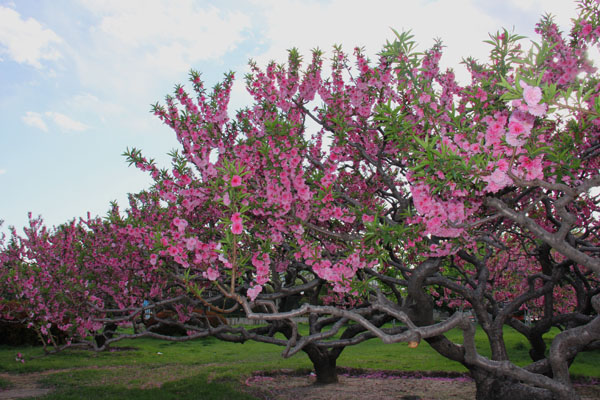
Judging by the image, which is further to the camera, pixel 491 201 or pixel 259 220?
pixel 259 220

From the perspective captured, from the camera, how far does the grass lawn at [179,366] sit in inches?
376

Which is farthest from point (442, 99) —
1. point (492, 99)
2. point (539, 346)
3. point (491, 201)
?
point (539, 346)

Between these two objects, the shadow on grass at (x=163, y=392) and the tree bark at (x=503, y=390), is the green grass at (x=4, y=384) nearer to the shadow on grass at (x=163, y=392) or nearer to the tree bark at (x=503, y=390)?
the shadow on grass at (x=163, y=392)

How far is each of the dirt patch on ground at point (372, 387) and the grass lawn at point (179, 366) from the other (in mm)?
616

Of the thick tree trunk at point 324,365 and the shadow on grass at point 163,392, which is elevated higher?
the thick tree trunk at point 324,365

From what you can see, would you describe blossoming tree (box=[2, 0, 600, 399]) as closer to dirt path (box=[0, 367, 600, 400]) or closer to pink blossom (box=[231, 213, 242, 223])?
pink blossom (box=[231, 213, 242, 223])

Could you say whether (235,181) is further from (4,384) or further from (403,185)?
(4,384)

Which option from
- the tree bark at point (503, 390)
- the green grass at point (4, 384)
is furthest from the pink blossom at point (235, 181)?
the green grass at point (4, 384)

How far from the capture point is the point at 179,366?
14.2m

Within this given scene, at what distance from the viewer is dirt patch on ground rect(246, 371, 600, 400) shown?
951 centimetres

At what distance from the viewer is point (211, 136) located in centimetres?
736

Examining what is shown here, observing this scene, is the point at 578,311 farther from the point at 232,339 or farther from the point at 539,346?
the point at 232,339

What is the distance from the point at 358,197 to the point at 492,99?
3.04 metres

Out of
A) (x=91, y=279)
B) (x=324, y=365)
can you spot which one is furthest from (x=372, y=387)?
(x=91, y=279)
